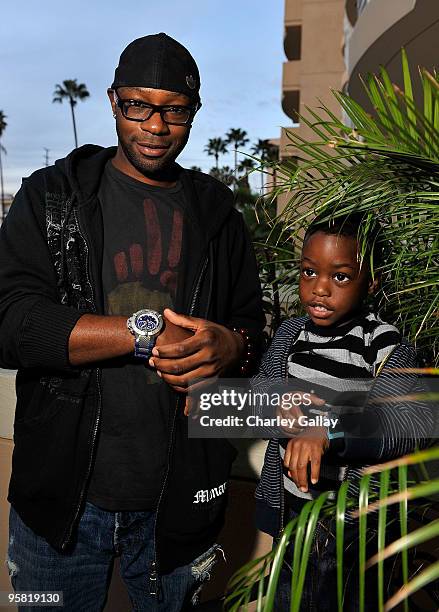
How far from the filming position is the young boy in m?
1.47

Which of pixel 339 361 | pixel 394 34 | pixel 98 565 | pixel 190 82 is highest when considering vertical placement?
pixel 394 34

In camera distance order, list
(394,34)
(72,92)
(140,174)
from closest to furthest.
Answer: (140,174) < (394,34) < (72,92)

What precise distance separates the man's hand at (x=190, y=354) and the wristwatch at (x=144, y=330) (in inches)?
0.7

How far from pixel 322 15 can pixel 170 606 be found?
105 feet

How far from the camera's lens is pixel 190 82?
5.92 feet

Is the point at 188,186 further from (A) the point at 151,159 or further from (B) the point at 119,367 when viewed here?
(B) the point at 119,367

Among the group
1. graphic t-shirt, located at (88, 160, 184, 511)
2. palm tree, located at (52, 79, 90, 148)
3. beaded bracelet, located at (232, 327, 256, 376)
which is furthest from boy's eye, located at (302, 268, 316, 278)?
palm tree, located at (52, 79, 90, 148)

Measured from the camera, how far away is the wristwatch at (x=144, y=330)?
5.23 feet

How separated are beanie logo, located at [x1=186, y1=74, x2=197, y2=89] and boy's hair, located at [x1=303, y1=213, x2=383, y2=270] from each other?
0.51 metres

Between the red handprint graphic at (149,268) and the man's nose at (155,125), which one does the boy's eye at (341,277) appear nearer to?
the red handprint graphic at (149,268)

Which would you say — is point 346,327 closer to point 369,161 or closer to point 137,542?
point 369,161

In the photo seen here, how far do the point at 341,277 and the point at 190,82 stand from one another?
2.24 ft

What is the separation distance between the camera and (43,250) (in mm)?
1725

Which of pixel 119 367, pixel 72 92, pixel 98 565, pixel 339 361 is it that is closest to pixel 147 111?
pixel 119 367
